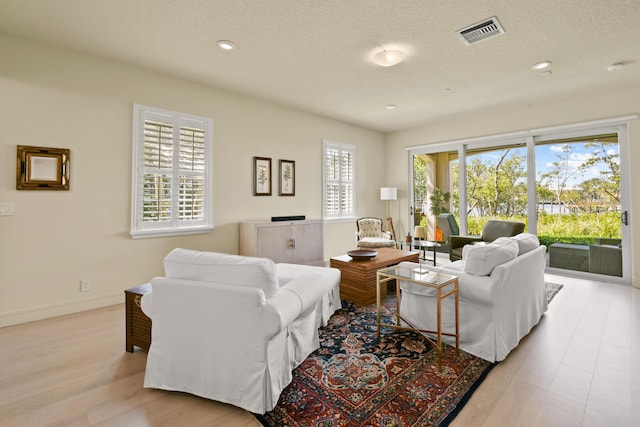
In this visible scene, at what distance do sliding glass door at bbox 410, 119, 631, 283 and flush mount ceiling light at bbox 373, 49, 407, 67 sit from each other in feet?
10.2

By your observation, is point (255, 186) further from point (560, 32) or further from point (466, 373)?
point (560, 32)

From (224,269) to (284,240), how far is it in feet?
9.05

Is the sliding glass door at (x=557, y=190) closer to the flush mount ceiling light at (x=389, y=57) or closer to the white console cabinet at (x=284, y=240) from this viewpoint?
the white console cabinet at (x=284, y=240)

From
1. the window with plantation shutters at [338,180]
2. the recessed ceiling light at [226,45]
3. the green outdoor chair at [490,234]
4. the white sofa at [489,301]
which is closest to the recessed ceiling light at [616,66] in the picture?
the green outdoor chair at [490,234]

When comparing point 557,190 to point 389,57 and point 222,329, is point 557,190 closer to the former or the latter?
point 389,57

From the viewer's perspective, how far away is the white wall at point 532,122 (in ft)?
13.8

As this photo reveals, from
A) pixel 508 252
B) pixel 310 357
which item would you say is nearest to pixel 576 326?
pixel 508 252

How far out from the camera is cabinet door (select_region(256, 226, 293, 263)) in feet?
14.1

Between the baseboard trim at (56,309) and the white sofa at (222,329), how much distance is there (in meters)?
1.98

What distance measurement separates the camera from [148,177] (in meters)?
3.72

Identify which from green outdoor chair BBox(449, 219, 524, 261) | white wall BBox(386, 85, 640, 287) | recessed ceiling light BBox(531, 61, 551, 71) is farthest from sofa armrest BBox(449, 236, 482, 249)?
recessed ceiling light BBox(531, 61, 551, 71)

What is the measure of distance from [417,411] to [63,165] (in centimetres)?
386

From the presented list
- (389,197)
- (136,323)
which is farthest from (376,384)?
(389,197)

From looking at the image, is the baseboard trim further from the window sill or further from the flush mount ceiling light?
the flush mount ceiling light
